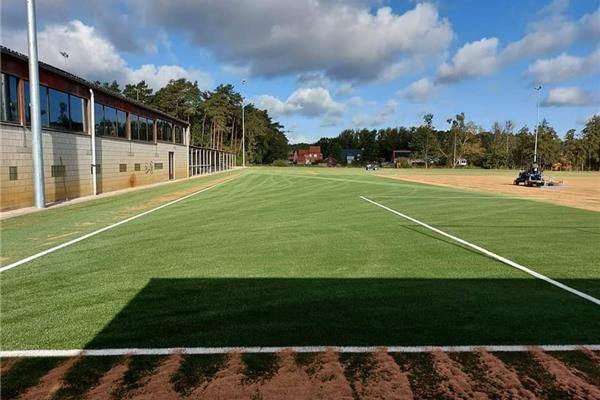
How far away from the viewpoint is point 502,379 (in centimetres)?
361

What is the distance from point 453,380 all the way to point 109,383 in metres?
2.66

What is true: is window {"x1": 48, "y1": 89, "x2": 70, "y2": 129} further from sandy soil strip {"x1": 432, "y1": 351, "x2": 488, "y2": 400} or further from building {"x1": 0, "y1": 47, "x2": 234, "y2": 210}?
sandy soil strip {"x1": 432, "y1": 351, "x2": 488, "y2": 400}

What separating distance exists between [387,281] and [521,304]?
1742 millimetres

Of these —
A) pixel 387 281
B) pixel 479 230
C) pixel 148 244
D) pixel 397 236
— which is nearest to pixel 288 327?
pixel 387 281

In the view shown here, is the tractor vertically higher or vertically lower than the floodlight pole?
lower

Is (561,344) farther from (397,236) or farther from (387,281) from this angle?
(397,236)

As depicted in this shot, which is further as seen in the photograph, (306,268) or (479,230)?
(479,230)

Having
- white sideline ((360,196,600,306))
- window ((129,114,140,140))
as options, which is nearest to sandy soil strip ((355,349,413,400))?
white sideline ((360,196,600,306))

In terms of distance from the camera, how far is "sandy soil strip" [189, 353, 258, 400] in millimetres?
3346

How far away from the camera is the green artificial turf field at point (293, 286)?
4.55 meters

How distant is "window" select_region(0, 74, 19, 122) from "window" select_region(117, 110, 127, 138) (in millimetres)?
12306

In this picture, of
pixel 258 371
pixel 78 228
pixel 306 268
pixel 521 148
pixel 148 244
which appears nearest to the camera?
pixel 258 371

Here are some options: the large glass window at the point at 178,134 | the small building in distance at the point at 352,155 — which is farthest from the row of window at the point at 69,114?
the small building in distance at the point at 352,155

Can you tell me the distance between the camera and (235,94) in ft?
353
